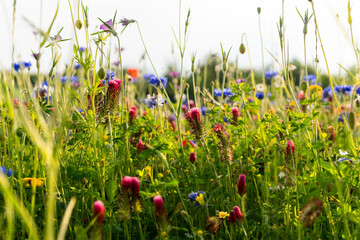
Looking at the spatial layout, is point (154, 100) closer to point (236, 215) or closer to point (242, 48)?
point (242, 48)

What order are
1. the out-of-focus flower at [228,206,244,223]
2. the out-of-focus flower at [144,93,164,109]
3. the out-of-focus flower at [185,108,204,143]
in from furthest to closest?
the out-of-focus flower at [144,93,164,109] < the out-of-focus flower at [185,108,204,143] < the out-of-focus flower at [228,206,244,223]

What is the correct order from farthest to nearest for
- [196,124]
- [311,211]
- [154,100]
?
[154,100] → [196,124] → [311,211]

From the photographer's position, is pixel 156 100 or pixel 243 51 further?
pixel 156 100

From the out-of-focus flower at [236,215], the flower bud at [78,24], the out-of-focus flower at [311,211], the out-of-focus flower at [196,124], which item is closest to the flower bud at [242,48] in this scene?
the out-of-focus flower at [196,124]

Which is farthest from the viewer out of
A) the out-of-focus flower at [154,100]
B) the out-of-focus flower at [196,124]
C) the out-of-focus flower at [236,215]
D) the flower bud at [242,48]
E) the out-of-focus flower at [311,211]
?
the out-of-focus flower at [154,100]

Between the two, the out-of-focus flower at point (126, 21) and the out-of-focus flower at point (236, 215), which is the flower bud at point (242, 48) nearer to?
the out-of-focus flower at point (126, 21)

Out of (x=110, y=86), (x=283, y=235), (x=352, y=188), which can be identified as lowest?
(x=283, y=235)

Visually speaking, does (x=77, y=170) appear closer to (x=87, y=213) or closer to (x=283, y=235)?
(x=87, y=213)

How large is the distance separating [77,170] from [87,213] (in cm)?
19

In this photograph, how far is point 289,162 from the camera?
1586 millimetres

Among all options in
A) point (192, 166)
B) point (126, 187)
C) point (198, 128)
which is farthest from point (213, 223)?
point (192, 166)

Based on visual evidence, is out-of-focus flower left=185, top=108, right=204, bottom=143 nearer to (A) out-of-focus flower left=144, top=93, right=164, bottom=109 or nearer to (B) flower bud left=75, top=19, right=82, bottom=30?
(B) flower bud left=75, top=19, right=82, bottom=30

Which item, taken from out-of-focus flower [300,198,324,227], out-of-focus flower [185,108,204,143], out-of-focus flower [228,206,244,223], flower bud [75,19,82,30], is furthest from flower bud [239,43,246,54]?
out-of-focus flower [300,198,324,227]

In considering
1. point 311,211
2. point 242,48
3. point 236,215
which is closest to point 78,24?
point 242,48
